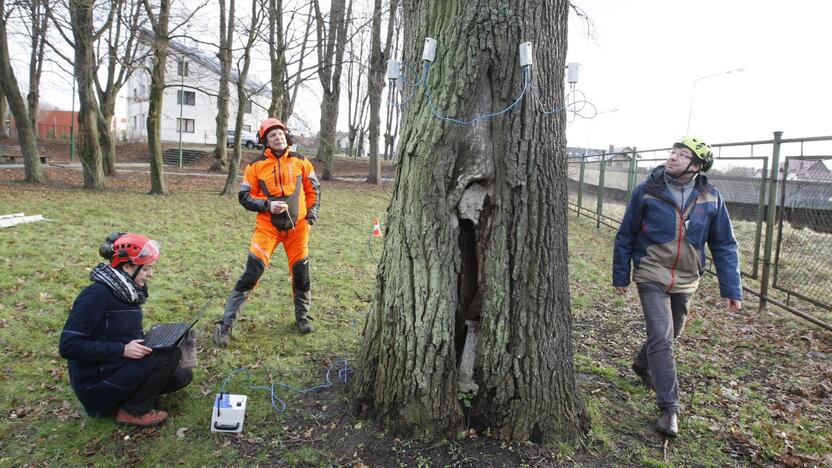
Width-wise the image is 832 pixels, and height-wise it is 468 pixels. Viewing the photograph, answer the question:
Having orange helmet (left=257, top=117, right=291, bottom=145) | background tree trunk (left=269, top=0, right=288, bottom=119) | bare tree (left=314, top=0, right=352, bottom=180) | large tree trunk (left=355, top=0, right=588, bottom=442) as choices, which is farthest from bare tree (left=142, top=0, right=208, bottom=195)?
large tree trunk (left=355, top=0, right=588, bottom=442)

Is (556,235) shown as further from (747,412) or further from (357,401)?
(747,412)

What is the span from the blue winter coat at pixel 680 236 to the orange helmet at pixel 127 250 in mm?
2998

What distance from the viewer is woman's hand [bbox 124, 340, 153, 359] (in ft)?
9.85

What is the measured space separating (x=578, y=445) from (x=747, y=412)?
1421 millimetres

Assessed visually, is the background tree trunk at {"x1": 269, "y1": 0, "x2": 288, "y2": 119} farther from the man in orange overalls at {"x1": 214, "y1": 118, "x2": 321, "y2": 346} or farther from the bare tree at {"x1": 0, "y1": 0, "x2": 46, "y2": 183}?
the man in orange overalls at {"x1": 214, "y1": 118, "x2": 321, "y2": 346}

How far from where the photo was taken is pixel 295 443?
3020mm

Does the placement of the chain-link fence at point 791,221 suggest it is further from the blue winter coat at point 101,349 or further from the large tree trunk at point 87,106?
the large tree trunk at point 87,106

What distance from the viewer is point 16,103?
13.1m

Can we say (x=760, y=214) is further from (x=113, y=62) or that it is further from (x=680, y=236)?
(x=113, y=62)

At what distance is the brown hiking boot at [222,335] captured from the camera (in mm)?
4266

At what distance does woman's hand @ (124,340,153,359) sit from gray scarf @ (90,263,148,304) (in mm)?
242

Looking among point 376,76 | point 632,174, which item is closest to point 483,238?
point 632,174

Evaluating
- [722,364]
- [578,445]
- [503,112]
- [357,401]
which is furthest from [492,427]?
[722,364]

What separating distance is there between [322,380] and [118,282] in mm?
1480
